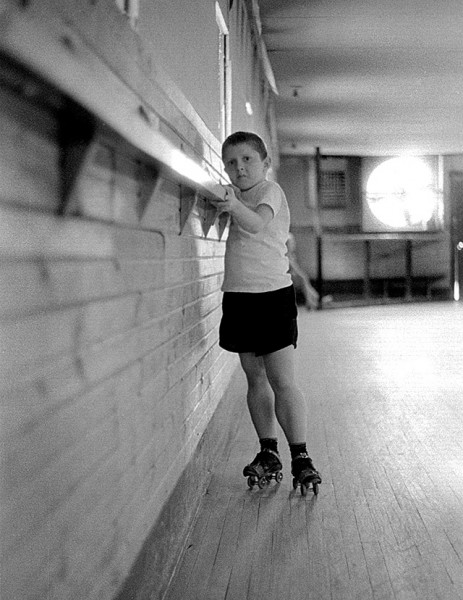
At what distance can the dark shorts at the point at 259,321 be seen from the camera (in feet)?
9.37

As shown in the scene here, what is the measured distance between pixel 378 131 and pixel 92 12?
38.5ft

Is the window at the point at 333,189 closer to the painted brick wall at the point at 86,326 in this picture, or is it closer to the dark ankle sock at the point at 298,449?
the dark ankle sock at the point at 298,449

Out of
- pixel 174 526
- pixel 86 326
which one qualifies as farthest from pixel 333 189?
pixel 86 326

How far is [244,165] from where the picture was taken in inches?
114

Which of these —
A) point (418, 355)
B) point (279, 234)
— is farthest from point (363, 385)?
point (279, 234)

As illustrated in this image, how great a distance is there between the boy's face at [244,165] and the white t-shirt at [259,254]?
0.03 meters

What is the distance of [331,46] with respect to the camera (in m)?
7.75

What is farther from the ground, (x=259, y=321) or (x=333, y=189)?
(x=333, y=189)

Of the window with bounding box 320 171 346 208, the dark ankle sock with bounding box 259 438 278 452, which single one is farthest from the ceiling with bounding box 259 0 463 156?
the dark ankle sock with bounding box 259 438 278 452

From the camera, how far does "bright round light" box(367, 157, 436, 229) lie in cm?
1498

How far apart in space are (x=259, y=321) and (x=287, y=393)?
285mm

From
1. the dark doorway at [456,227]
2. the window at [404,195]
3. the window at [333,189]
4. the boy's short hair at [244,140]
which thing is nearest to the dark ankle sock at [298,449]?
the boy's short hair at [244,140]

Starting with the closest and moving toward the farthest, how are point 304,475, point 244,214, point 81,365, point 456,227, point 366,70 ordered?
1. point 81,365
2. point 244,214
3. point 304,475
4. point 366,70
5. point 456,227

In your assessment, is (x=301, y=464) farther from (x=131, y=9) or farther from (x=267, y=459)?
(x=131, y=9)
